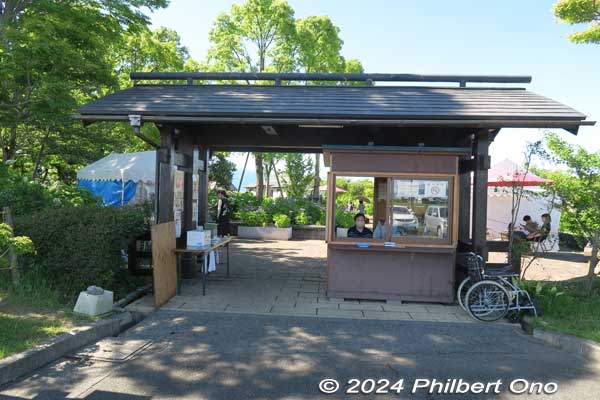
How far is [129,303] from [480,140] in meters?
6.22

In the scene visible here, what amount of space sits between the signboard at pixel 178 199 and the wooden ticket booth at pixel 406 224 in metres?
2.84

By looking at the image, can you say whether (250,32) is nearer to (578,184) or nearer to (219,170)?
(219,170)

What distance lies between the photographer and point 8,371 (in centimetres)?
383

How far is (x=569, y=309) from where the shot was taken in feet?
19.9

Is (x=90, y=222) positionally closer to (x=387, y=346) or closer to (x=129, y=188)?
(x=387, y=346)

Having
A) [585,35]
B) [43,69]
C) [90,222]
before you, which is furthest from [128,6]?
[585,35]

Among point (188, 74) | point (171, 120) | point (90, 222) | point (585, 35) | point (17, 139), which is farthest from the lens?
point (17, 139)

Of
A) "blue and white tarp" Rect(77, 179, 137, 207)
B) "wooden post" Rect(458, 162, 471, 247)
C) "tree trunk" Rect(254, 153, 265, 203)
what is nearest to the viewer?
"wooden post" Rect(458, 162, 471, 247)

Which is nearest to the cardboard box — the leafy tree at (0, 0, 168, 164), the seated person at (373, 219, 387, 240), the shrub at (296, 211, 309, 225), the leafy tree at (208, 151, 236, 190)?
the seated person at (373, 219, 387, 240)

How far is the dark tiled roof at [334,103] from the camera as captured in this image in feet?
22.1

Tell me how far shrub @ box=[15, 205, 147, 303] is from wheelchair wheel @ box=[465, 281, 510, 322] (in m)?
5.21

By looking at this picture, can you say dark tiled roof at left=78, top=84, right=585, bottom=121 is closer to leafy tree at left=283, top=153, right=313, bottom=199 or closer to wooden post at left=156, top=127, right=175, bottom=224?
wooden post at left=156, top=127, right=175, bottom=224

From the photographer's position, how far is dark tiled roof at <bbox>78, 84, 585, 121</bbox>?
22.1 feet

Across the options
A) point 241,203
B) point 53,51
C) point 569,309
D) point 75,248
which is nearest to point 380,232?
point 569,309
